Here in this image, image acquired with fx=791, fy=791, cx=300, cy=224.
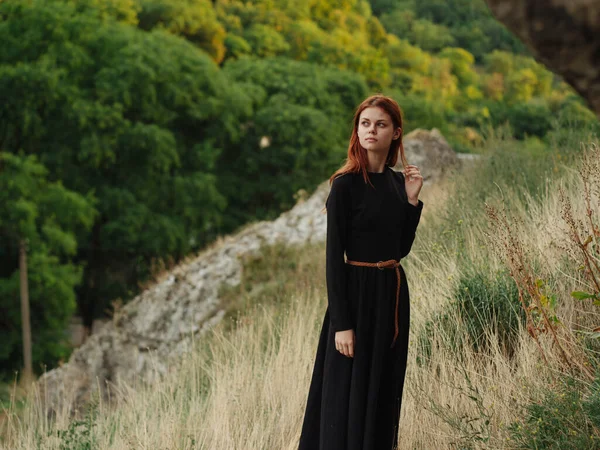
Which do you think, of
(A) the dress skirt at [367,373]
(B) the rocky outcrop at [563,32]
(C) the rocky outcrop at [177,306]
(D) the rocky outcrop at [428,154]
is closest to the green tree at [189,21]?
(D) the rocky outcrop at [428,154]

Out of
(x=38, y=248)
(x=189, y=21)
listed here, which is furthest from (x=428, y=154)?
(x=189, y=21)

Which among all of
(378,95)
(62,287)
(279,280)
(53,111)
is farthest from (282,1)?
(378,95)

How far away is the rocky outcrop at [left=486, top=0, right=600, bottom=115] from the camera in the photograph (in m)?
1.18

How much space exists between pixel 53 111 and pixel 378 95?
835 inches

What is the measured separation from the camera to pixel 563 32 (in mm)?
1208

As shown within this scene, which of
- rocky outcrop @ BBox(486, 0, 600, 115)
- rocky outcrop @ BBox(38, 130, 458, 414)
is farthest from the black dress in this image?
rocky outcrop @ BBox(38, 130, 458, 414)

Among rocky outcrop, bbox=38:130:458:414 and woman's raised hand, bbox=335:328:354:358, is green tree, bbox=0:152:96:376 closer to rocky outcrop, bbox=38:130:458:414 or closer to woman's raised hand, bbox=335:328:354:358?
rocky outcrop, bbox=38:130:458:414

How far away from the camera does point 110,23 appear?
86.8 ft

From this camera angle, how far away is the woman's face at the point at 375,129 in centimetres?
306

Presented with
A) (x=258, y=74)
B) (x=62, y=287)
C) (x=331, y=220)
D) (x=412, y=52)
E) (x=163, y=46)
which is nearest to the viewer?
(x=331, y=220)

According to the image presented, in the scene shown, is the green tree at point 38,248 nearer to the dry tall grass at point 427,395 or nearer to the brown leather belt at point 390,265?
the dry tall grass at point 427,395

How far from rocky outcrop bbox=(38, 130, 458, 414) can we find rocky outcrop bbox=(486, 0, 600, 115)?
10.3m

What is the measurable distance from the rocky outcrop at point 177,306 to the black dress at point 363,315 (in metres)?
8.37

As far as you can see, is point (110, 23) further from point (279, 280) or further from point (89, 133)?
point (279, 280)
